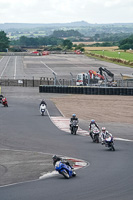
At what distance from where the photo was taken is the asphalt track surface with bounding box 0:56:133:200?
17.2 metres

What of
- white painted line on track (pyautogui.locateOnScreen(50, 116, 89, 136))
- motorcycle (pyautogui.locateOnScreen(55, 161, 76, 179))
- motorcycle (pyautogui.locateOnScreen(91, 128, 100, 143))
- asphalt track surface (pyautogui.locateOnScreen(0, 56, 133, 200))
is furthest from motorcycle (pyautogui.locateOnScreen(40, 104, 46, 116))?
motorcycle (pyautogui.locateOnScreen(55, 161, 76, 179))

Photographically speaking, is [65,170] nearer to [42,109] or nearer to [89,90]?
[42,109]

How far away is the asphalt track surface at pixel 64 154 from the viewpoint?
56.4 feet

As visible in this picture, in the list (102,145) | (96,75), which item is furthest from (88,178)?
(96,75)

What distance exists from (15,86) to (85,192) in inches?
2187

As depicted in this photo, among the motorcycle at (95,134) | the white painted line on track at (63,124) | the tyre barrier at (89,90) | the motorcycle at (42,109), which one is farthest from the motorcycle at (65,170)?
the tyre barrier at (89,90)

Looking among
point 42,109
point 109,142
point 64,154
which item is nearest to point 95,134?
point 109,142

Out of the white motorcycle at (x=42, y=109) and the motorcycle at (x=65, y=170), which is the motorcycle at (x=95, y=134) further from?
the white motorcycle at (x=42, y=109)

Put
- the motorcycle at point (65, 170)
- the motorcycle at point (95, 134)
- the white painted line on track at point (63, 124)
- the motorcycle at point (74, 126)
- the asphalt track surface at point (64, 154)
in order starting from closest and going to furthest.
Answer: the asphalt track surface at point (64, 154), the motorcycle at point (65, 170), the motorcycle at point (95, 134), the motorcycle at point (74, 126), the white painted line on track at point (63, 124)

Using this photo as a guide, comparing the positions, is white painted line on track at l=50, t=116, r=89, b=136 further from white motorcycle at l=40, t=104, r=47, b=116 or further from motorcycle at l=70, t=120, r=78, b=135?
white motorcycle at l=40, t=104, r=47, b=116

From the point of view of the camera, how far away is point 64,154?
25.9 metres

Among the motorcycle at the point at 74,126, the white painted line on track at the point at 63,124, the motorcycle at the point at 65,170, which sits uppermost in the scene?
the motorcycle at the point at 65,170

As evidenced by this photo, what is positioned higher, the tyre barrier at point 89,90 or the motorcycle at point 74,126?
the motorcycle at point 74,126

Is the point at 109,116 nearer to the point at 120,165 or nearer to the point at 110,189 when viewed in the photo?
the point at 120,165
